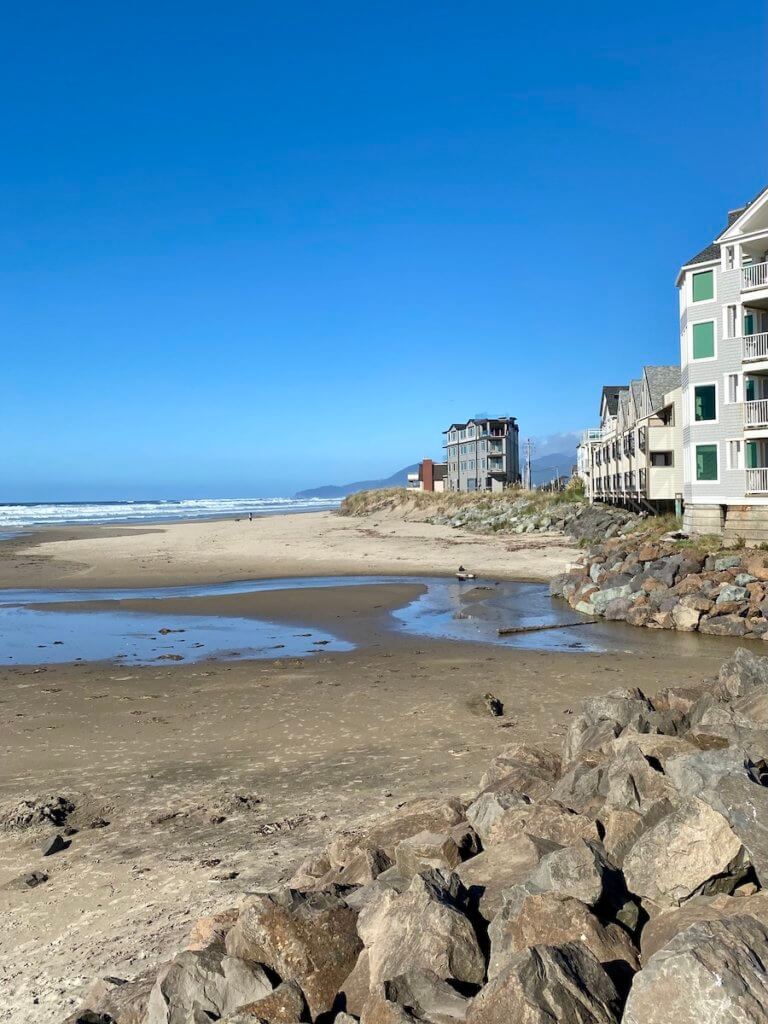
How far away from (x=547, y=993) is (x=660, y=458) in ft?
120

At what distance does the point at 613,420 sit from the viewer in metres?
63.0

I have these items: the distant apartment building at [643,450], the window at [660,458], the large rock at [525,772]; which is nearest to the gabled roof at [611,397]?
the distant apartment building at [643,450]

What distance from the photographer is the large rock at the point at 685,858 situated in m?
4.88

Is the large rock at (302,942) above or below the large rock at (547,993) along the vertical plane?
below

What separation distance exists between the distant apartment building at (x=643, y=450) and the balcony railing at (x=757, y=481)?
7.83 m

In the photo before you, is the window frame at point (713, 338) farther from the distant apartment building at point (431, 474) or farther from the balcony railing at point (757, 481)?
the distant apartment building at point (431, 474)

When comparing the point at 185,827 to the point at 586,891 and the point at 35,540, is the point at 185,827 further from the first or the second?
the point at 35,540

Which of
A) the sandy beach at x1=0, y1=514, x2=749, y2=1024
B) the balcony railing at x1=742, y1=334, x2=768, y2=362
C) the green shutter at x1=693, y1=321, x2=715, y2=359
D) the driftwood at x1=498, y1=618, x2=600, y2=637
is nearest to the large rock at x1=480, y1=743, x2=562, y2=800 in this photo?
the sandy beach at x1=0, y1=514, x2=749, y2=1024

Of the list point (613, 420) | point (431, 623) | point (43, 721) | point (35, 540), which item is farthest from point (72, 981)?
point (613, 420)

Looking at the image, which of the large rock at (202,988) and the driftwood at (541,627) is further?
the driftwood at (541,627)

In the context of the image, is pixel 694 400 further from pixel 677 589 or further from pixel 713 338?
pixel 677 589

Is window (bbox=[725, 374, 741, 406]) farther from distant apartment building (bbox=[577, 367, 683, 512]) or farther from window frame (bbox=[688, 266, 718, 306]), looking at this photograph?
distant apartment building (bbox=[577, 367, 683, 512])

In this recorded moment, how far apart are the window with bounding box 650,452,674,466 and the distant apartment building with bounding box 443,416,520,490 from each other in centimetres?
4576

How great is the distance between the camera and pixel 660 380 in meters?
49.6
